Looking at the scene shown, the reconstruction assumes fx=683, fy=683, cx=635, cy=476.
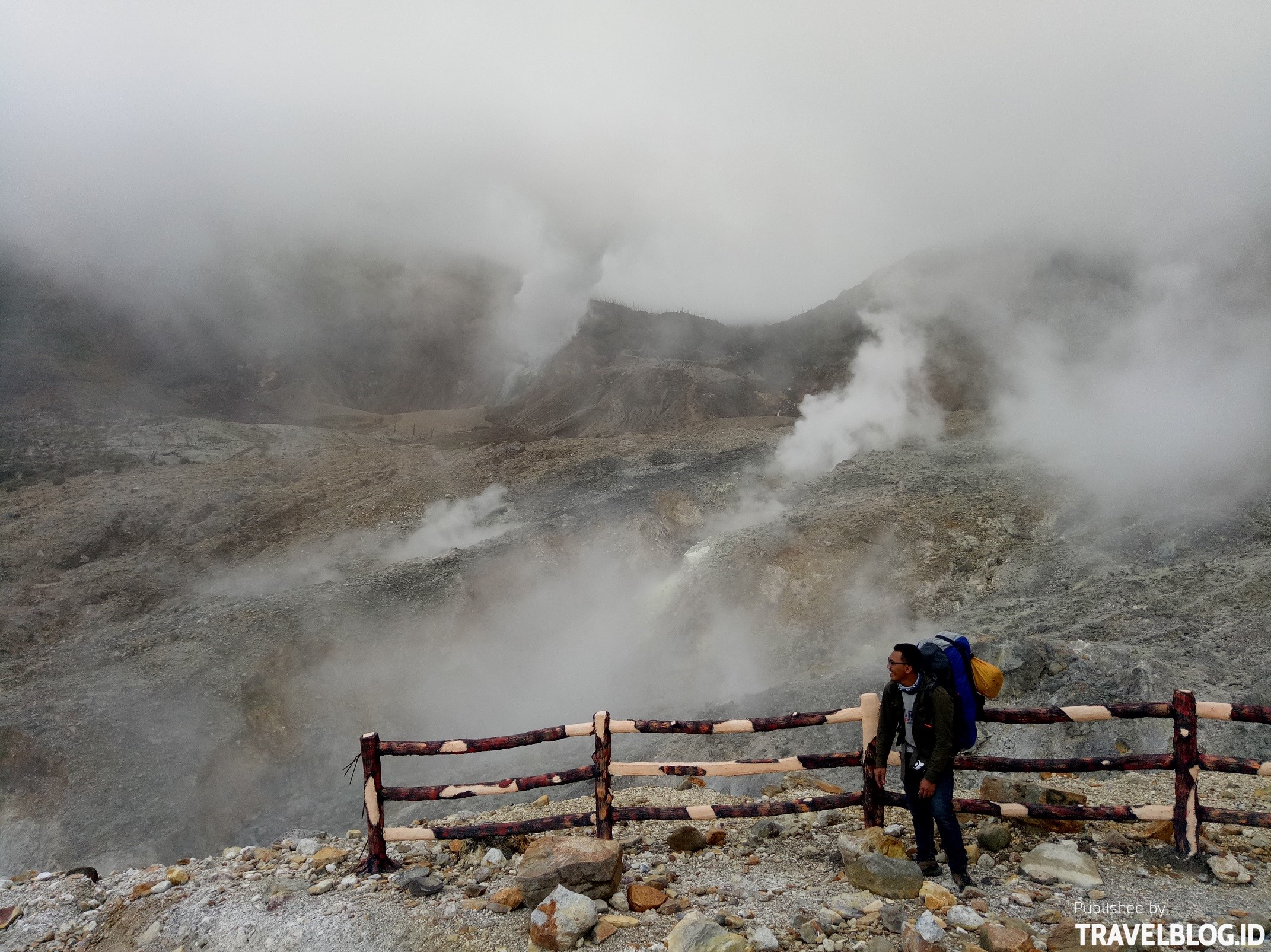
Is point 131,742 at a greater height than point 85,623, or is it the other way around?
point 85,623

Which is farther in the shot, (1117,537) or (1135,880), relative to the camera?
(1117,537)

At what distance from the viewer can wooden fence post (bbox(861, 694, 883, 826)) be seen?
4758 millimetres

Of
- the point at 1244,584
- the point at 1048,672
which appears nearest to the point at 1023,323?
the point at 1244,584

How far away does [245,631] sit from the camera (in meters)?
16.9

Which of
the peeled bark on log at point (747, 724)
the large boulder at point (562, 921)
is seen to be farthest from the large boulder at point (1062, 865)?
the large boulder at point (562, 921)

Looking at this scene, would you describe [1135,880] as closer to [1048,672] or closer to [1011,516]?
[1048,672]

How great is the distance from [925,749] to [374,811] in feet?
12.3

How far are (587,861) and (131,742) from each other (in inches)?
553

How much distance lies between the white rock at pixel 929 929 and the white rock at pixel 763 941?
0.76m

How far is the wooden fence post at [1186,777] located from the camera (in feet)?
14.0

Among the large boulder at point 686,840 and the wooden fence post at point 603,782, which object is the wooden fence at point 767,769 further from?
the large boulder at point 686,840

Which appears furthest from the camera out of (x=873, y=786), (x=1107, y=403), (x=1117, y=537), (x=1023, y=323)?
(x=1023, y=323)

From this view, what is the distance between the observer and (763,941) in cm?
368

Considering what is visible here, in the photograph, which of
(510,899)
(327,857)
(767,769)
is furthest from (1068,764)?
(327,857)
